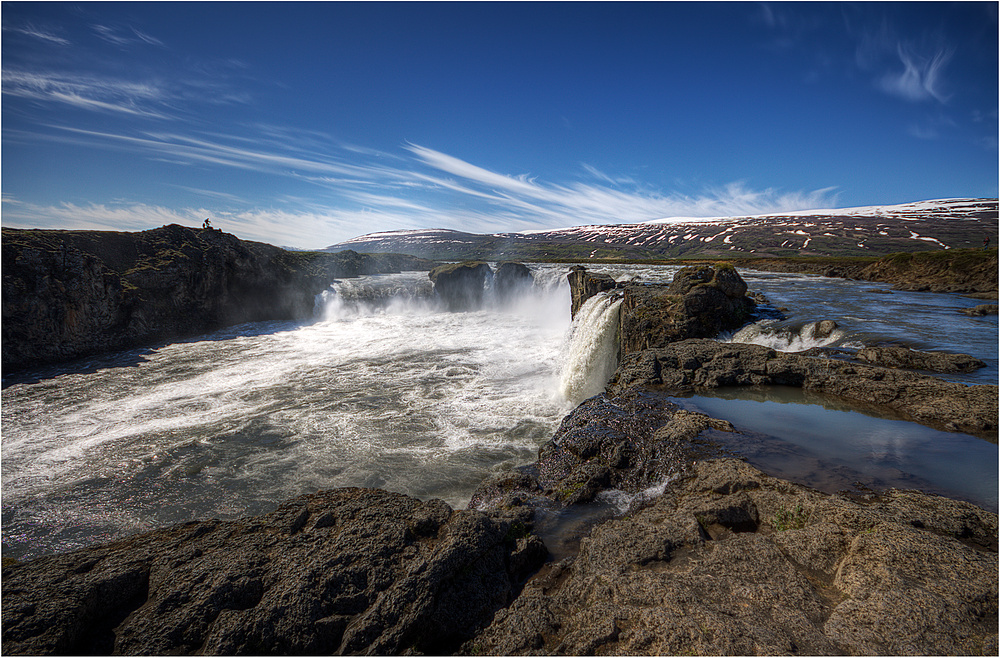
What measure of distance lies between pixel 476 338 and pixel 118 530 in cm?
2082

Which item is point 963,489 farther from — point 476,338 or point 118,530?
point 476,338

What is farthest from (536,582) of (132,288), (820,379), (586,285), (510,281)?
(510,281)

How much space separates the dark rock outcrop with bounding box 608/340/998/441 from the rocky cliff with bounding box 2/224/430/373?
91.5 feet

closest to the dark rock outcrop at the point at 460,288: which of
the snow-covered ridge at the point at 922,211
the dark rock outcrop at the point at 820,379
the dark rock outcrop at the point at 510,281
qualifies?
the dark rock outcrop at the point at 510,281

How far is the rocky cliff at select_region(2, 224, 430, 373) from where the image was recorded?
1889cm

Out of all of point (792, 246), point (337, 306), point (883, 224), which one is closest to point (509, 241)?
point (792, 246)

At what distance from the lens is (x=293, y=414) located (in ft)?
43.4

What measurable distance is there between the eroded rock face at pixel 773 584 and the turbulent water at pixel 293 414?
15.8ft

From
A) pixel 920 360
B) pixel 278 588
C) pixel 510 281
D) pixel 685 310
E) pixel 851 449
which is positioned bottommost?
pixel 278 588

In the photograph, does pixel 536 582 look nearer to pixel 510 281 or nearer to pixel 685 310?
pixel 685 310

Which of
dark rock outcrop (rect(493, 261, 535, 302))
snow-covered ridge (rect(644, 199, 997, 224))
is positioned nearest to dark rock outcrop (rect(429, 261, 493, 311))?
dark rock outcrop (rect(493, 261, 535, 302))

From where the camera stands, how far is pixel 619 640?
10.3 feet

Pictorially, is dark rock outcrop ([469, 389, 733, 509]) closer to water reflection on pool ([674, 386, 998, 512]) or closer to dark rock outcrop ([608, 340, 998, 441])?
water reflection on pool ([674, 386, 998, 512])

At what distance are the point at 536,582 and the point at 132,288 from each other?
3128 cm
